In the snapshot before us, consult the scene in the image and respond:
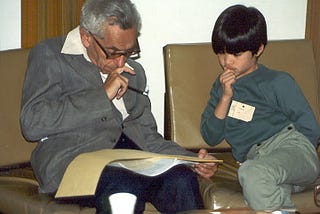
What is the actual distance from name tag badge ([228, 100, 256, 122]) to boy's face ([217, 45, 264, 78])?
0.13 meters

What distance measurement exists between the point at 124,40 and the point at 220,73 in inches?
28.2

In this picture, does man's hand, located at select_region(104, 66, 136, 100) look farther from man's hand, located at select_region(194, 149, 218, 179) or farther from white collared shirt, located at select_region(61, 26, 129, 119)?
man's hand, located at select_region(194, 149, 218, 179)

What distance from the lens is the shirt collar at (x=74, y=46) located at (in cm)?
270

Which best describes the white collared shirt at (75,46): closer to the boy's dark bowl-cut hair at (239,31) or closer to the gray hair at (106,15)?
the gray hair at (106,15)

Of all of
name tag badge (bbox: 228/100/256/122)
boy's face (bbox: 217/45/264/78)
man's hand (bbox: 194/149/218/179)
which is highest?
boy's face (bbox: 217/45/264/78)

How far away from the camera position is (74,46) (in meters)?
2.71

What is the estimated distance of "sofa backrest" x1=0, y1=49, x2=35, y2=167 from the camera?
2832mm

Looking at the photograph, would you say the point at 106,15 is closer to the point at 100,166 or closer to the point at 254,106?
the point at 100,166

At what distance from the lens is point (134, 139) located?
9.16ft

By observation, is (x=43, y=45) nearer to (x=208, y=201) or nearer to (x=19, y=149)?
(x=19, y=149)

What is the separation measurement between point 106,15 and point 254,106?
792 millimetres

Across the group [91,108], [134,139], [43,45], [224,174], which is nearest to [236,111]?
[224,174]

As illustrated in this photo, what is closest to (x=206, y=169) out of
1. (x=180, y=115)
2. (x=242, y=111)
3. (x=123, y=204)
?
(x=242, y=111)

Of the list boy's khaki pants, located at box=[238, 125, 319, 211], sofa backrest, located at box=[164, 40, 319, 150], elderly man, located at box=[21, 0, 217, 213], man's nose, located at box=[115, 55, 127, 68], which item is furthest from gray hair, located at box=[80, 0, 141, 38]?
boy's khaki pants, located at box=[238, 125, 319, 211]
